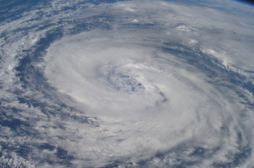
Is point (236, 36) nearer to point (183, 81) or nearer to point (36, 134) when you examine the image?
point (183, 81)

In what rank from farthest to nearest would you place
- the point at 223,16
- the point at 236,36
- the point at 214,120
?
1. the point at 223,16
2. the point at 236,36
3. the point at 214,120

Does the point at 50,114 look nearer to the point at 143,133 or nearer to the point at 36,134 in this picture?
the point at 36,134

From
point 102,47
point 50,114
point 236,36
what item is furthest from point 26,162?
point 236,36

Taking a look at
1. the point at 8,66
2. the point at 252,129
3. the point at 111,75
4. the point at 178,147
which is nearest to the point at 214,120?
the point at 252,129

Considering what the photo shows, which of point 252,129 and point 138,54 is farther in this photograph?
point 138,54

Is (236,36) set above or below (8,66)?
below

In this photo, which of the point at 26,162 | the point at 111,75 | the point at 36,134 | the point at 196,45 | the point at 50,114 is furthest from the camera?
the point at 196,45
